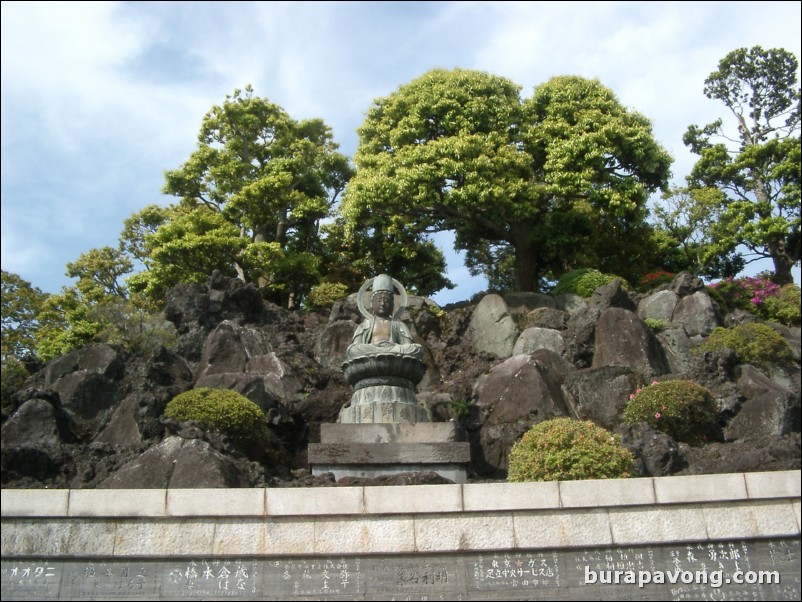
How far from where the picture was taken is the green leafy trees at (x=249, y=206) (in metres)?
27.8

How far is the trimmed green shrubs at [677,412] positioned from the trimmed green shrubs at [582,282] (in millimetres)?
9914

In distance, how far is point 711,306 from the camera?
886 inches

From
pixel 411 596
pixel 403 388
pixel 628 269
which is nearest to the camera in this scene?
pixel 411 596

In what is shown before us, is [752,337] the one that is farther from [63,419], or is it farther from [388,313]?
[63,419]

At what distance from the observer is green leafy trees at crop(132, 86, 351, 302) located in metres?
27.8

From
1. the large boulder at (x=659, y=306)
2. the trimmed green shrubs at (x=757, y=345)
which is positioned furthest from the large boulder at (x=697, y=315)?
the trimmed green shrubs at (x=757, y=345)

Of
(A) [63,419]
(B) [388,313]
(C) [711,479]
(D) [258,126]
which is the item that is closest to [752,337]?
(B) [388,313]

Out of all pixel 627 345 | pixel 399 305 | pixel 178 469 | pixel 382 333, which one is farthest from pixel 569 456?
pixel 627 345

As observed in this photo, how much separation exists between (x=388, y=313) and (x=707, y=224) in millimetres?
17823

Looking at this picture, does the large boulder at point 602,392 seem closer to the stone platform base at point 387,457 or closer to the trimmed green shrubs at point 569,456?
the stone platform base at point 387,457

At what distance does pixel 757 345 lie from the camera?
19219 mm

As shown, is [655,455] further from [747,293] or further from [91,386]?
[747,293]

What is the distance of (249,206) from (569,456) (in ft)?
67.6

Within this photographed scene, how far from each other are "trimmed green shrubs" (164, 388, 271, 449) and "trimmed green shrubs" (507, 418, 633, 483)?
5.24 metres
